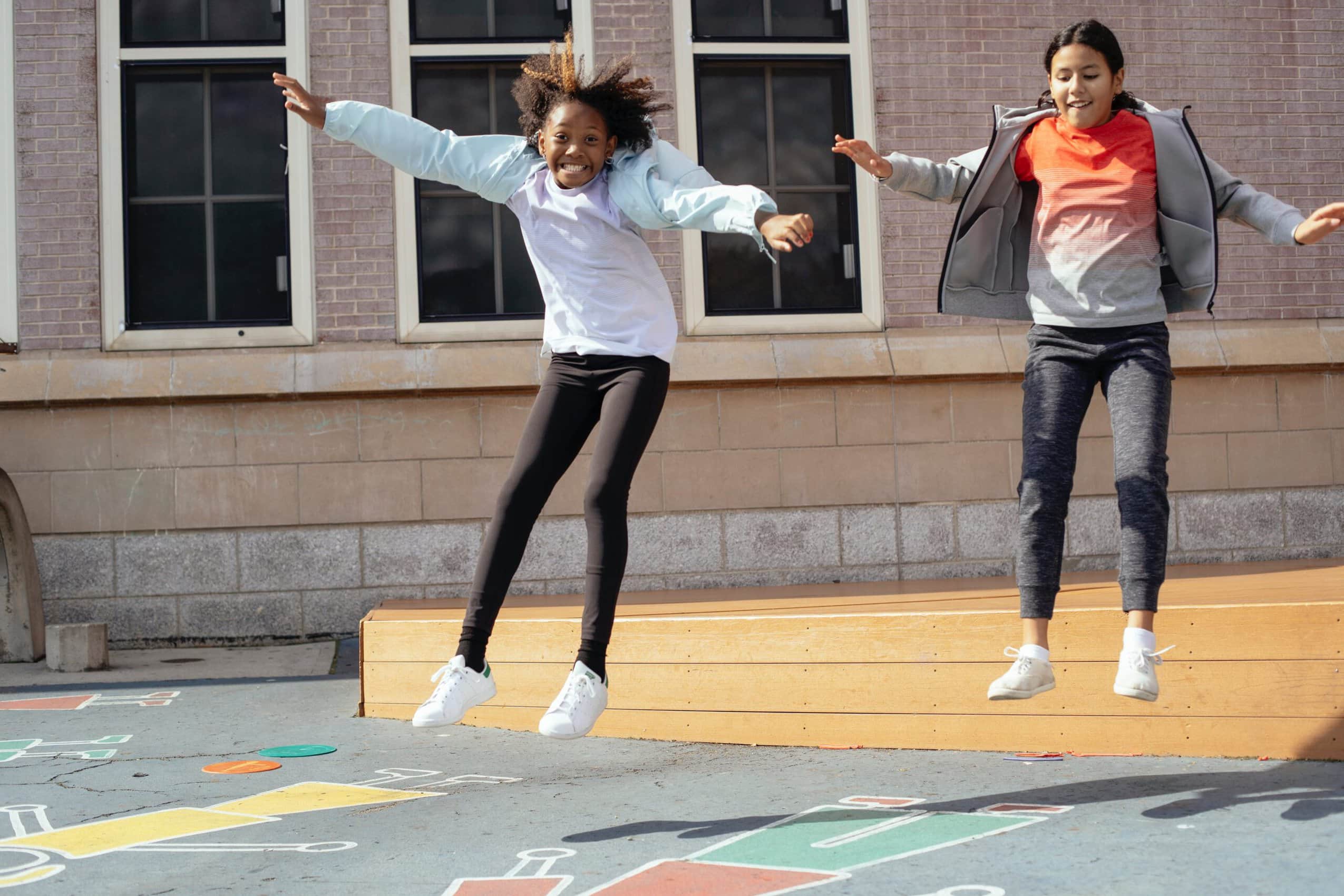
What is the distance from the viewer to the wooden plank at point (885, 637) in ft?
13.5

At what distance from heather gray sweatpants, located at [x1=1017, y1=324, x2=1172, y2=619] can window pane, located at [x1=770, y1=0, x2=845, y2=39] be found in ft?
17.1

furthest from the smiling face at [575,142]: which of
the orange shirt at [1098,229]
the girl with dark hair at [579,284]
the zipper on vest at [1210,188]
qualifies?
the zipper on vest at [1210,188]

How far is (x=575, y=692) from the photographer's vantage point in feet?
12.2

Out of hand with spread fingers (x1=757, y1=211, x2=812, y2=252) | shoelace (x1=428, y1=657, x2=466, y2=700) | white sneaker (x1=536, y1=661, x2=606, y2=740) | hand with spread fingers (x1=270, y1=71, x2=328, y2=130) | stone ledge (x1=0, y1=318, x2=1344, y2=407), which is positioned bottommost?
white sneaker (x1=536, y1=661, x2=606, y2=740)

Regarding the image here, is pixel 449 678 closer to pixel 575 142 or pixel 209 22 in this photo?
pixel 575 142

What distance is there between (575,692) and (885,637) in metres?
1.43

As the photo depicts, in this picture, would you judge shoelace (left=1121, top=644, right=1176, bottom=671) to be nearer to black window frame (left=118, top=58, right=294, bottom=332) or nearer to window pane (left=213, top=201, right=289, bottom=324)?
black window frame (left=118, top=58, right=294, bottom=332)

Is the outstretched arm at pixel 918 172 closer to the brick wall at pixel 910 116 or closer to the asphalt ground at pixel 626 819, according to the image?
the asphalt ground at pixel 626 819

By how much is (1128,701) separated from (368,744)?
9.41 feet

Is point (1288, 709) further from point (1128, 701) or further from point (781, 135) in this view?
point (781, 135)

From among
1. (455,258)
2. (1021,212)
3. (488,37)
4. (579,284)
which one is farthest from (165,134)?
(1021,212)

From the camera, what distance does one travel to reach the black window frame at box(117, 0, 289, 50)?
8125mm

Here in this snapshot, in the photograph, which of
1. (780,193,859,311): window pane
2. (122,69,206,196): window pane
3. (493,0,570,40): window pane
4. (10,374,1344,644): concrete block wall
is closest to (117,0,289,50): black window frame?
(122,69,206,196): window pane

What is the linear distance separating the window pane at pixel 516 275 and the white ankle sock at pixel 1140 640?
5.29 m
